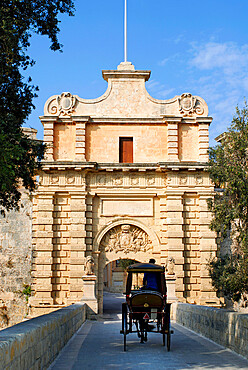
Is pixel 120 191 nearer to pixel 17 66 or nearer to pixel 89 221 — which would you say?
pixel 89 221

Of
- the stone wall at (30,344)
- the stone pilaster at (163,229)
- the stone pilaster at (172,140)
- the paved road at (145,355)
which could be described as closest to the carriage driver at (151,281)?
the paved road at (145,355)

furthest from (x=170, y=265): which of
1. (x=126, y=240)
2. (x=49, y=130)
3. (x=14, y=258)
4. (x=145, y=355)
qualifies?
(x=145, y=355)

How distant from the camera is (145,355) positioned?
381 inches

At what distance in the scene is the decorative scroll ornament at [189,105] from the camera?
2359 cm

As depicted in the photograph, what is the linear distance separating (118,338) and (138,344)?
1.59 meters

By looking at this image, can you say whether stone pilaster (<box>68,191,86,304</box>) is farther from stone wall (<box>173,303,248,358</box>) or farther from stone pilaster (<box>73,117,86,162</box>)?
stone wall (<box>173,303,248,358</box>)

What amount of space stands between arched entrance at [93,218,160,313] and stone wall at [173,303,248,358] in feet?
23.9

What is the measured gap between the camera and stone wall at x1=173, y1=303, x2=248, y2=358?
9016 millimetres

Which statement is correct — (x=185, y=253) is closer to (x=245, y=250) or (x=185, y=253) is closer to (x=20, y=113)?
(x=245, y=250)

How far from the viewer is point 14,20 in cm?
1033

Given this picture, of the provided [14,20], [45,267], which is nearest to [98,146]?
[45,267]

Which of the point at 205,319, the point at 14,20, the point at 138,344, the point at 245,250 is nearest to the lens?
the point at 14,20

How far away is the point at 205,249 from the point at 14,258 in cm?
1042

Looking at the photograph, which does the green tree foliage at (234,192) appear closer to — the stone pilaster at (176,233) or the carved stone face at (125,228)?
the stone pilaster at (176,233)
